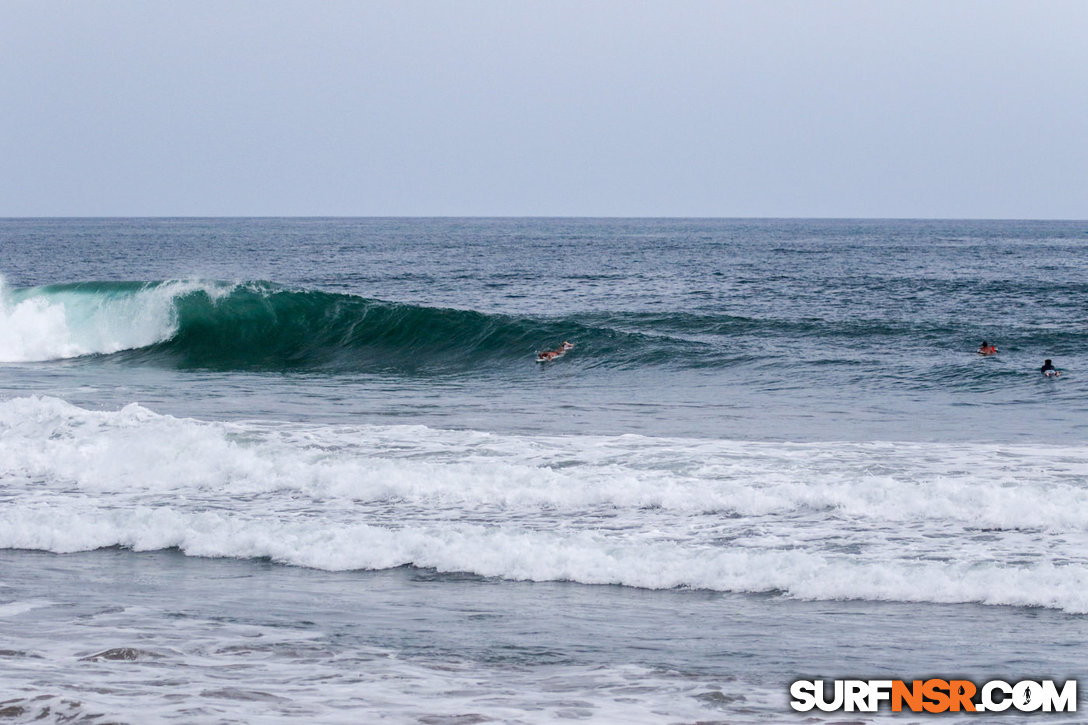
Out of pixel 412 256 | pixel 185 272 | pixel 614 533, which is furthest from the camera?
pixel 412 256

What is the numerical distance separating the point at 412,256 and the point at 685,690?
65.0 meters

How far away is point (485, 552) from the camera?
8211 mm

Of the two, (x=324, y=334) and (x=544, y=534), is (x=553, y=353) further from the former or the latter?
(x=544, y=534)

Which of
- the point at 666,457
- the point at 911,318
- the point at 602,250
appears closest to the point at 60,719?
the point at 666,457

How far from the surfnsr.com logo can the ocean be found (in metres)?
0.12

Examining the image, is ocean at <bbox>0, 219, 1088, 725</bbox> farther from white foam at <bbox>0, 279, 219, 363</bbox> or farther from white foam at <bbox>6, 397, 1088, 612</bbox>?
white foam at <bbox>0, 279, 219, 363</bbox>

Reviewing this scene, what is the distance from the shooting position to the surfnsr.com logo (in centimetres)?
524

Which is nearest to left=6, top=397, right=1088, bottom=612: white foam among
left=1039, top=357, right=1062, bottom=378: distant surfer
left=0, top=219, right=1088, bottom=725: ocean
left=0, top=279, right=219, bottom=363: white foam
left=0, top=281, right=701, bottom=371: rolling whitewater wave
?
left=0, top=219, right=1088, bottom=725: ocean

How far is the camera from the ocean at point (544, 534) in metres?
5.65

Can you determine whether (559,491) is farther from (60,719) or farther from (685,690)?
(60,719)

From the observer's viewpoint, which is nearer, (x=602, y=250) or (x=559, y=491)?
(x=559, y=491)

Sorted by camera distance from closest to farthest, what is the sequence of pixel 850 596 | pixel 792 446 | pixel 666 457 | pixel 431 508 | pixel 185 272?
1. pixel 850 596
2. pixel 431 508
3. pixel 666 457
4. pixel 792 446
5. pixel 185 272

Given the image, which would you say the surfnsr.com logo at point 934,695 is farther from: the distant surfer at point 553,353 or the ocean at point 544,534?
the distant surfer at point 553,353

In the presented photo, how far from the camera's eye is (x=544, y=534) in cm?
864
